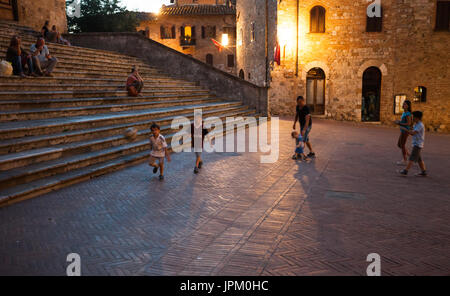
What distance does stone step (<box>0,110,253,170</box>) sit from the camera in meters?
5.99

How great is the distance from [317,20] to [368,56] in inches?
153

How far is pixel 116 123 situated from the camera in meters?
9.45

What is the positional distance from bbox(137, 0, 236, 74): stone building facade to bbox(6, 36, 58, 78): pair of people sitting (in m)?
29.7

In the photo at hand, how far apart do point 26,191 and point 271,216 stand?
4053 mm

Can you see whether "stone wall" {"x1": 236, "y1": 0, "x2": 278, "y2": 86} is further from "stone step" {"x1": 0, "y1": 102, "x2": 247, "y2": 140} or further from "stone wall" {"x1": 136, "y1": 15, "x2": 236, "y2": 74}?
"stone step" {"x1": 0, "y1": 102, "x2": 247, "y2": 140}

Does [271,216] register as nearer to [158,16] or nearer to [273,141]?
[273,141]

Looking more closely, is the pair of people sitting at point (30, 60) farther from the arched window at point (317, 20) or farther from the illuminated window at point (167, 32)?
the illuminated window at point (167, 32)

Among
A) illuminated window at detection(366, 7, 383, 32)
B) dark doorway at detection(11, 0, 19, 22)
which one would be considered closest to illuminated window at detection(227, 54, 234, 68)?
illuminated window at detection(366, 7, 383, 32)

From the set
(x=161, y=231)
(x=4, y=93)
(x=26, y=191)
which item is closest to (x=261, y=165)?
(x=161, y=231)

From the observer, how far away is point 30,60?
1052 cm

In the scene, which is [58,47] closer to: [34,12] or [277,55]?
[34,12]

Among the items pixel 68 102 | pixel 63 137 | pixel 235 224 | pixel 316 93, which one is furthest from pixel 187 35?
pixel 235 224

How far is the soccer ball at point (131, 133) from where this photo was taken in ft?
29.2

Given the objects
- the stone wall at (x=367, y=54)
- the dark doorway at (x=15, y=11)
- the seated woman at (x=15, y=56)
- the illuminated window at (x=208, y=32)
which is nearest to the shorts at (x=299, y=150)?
the seated woman at (x=15, y=56)
